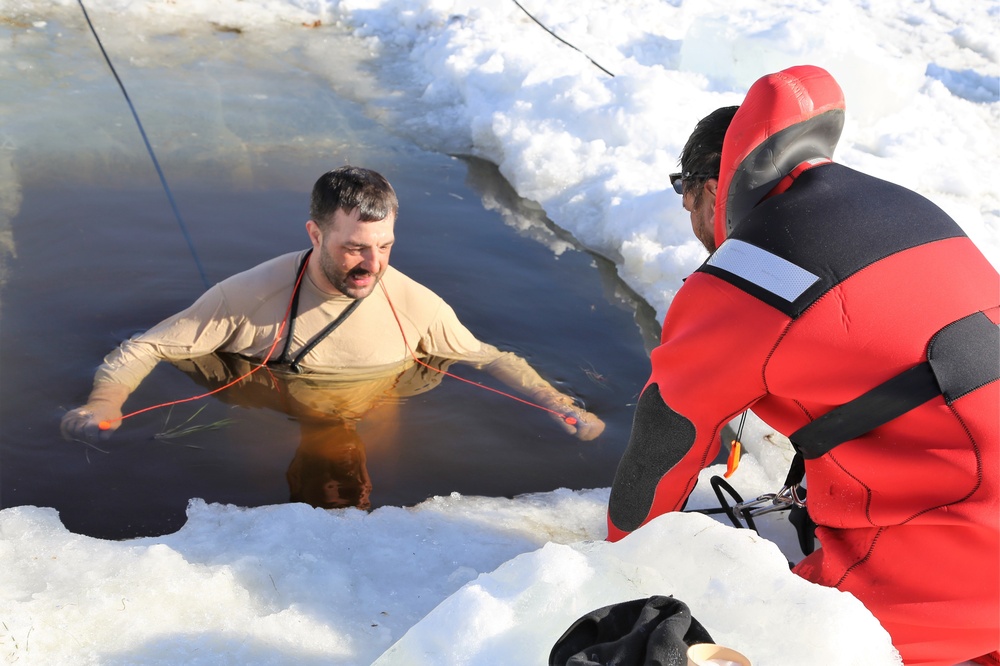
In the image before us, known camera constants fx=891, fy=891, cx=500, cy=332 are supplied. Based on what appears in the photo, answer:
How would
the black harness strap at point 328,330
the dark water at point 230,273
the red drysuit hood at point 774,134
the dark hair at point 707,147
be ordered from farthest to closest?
the black harness strap at point 328,330
the dark water at point 230,273
the dark hair at point 707,147
the red drysuit hood at point 774,134

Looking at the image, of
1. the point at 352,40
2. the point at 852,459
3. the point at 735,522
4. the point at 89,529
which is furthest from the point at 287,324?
the point at 352,40

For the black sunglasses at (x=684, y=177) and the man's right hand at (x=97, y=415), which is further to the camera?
the man's right hand at (x=97, y=415)

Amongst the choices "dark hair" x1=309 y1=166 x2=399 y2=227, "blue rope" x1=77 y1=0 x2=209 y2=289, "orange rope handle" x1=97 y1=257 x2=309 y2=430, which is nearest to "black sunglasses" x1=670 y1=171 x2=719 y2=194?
"dark hair" x1=309 y1=166 x2=399 y2=227

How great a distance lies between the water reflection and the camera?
345 centimetres

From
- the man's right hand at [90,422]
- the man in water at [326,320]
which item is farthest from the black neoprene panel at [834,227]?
the man's right hand at [90,422]

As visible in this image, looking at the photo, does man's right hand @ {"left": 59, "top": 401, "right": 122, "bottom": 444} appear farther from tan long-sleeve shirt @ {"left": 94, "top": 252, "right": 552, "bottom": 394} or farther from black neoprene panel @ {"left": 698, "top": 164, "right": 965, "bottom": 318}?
black neoprene panel @ {"left": 698, "top": 164, "right": 965, "bottom": 318}

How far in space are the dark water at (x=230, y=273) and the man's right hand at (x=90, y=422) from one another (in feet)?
0.15

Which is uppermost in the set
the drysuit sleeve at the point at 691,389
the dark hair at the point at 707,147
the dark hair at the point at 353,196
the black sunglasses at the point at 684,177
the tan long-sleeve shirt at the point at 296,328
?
the dark hair at the point at 707,147

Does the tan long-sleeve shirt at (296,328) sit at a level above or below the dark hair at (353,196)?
below

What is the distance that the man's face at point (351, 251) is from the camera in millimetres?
3484

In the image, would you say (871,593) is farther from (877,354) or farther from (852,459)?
(877,354)

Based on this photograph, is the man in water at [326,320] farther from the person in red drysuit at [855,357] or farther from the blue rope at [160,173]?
the person in red drysuit at [855,357]

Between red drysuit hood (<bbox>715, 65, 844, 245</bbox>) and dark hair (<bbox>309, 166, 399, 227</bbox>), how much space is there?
1.67 meters

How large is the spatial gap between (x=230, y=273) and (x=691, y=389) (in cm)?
309
